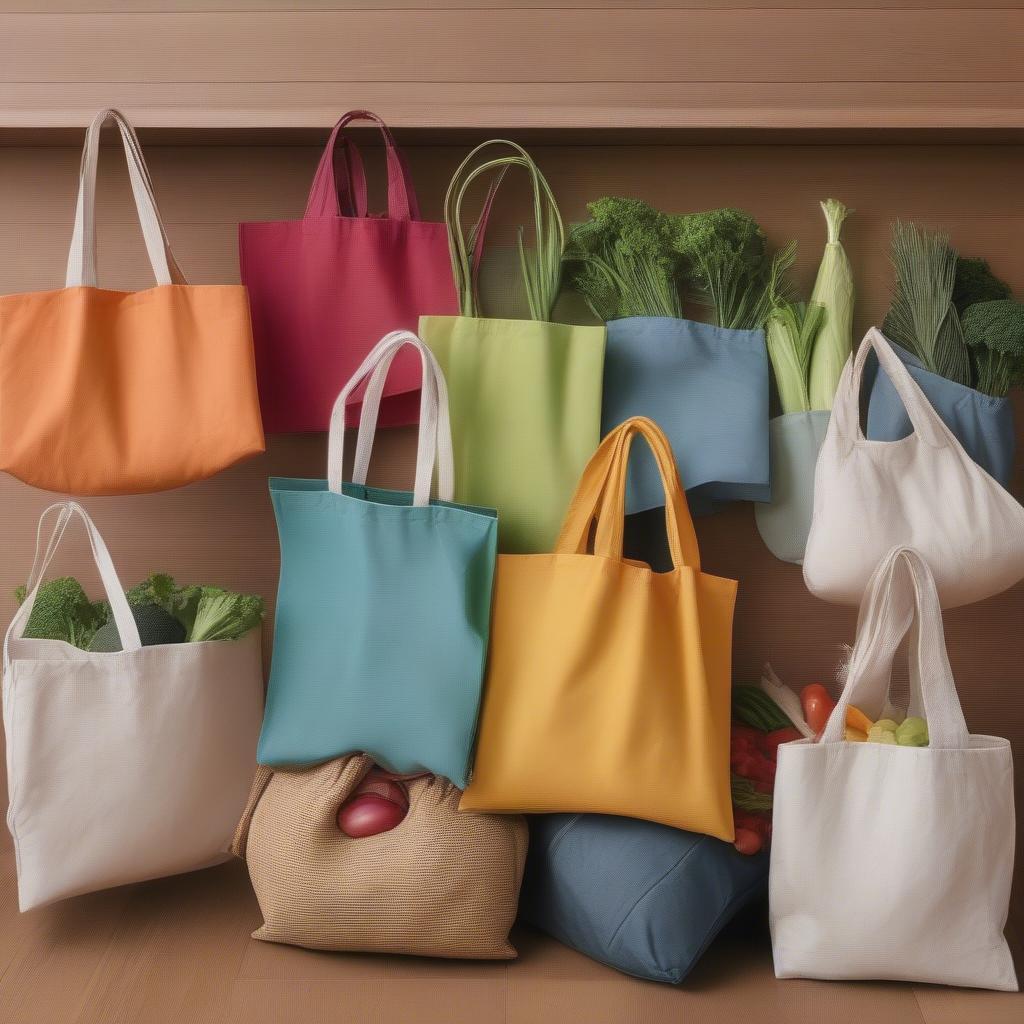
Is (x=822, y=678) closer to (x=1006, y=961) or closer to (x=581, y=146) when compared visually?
(x=1006, y=961)

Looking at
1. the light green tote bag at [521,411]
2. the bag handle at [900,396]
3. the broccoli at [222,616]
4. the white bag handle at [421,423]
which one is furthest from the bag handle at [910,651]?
the broccoli at [222,616]

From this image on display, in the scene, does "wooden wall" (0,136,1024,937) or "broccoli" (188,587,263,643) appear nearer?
"broccoli" (188,587,263,643)

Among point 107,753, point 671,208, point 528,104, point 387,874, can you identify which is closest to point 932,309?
point 671,208

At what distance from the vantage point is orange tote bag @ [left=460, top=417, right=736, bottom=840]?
142cm

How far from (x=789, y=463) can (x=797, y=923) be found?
65 cm

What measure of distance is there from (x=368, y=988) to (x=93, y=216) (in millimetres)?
1114

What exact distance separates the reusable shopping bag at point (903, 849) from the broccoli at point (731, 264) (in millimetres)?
481

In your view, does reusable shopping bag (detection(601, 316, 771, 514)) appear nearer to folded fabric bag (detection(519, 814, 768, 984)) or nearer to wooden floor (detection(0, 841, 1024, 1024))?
folded fabric bag (detection(519, 814, 768, 984))

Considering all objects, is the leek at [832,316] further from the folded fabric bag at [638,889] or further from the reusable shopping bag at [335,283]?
the folded fabric bag at [638,889]

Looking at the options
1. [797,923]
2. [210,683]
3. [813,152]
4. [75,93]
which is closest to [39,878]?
[210,683]

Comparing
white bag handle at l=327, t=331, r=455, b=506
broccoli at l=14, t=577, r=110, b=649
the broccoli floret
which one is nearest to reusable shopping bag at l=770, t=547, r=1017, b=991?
the broccoli floret

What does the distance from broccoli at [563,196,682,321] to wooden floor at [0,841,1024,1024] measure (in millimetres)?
940

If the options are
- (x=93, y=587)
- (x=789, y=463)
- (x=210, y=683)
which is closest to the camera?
(x=210, y=683)

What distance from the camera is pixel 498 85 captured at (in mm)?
1602
